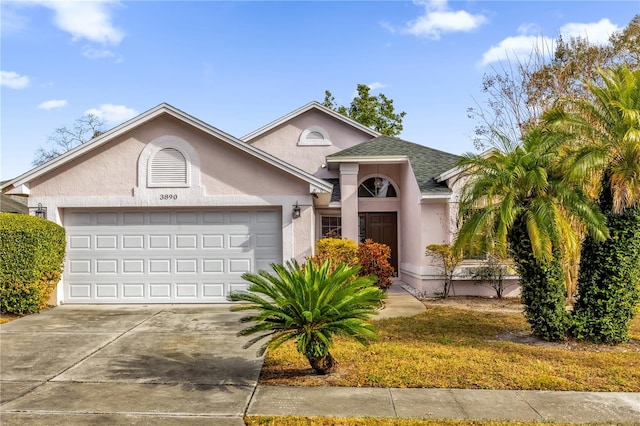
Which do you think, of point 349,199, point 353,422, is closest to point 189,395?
point 353,422

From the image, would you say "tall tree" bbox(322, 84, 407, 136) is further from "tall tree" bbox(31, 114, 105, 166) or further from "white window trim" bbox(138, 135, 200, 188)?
"white window trim" bbox(138, 135, 200, 188)

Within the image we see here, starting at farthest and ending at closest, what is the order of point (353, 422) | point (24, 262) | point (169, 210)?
1. point (169, 210)
2. point (24, 262)
3. point (353, 422)

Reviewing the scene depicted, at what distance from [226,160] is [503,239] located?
7.41m

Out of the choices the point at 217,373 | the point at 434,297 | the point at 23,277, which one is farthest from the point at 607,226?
the point at 23,277

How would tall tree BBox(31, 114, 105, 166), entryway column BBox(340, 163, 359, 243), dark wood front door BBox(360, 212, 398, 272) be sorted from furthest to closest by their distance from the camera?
1. tall tree BBox(31, 114, 105, 166)
2. dark wood front door BBox(360, 212, 398, 272)
3. entryway column BBox(340, 163, 359, 243)

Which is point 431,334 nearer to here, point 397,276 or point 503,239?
point 503,239

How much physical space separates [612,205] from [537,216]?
55.8 inches

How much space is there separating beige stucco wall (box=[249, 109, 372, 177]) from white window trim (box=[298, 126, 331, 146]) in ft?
0.40

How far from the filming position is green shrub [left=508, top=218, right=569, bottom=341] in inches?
324

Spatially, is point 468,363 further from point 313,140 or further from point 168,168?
point 313,140

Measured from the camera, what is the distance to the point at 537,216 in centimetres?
796

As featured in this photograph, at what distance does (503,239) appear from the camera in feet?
27.3

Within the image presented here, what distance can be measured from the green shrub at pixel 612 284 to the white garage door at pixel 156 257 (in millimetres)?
7373

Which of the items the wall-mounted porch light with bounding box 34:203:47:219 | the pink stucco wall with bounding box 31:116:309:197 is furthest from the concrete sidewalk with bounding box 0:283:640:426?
the pink stucco wall with bounding box 31:116:309:197
